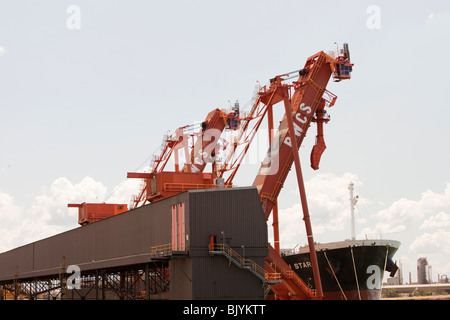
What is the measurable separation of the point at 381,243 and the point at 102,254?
91.3 ft

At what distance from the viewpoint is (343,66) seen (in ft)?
189

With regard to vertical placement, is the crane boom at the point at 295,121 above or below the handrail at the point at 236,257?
above

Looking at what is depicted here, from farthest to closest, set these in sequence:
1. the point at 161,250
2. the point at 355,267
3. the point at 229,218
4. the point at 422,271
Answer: the point at 422,271 < the point at 355,267 < the point at 161,250 < the point at 229,218

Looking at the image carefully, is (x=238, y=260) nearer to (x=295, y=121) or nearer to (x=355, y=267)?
(x=295, y=121)

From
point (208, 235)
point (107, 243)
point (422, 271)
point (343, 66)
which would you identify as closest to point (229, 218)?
point (208, 235)

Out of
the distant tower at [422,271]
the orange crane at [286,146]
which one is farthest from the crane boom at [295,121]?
the distant tower at [422,271]

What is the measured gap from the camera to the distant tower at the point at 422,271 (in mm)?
165350

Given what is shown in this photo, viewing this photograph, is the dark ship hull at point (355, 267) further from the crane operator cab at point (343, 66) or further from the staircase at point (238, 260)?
the staircase at point (238, 260)

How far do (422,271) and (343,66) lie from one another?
12519cm

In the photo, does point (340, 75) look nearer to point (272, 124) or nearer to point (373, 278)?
point (272, 124)

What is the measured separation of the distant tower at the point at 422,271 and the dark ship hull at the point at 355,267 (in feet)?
344

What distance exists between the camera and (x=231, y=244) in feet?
135

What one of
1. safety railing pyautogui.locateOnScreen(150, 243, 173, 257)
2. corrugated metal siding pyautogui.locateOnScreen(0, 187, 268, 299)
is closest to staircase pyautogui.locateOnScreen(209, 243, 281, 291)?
corrugated metal siding pyautogui.locateOnScreen(0, 187, 268, 299)
